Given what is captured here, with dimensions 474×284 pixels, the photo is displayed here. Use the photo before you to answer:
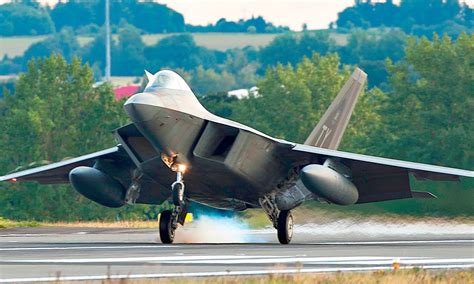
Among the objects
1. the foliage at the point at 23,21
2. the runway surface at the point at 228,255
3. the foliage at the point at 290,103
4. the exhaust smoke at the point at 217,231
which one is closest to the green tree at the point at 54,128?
the foliage at the point at 290,103

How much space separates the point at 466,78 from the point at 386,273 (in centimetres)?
4247

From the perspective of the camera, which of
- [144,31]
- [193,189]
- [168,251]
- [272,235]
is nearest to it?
[168,251]

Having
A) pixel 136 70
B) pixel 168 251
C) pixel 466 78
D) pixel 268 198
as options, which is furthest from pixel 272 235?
pixel 136 70

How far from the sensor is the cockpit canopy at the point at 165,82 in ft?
63.9

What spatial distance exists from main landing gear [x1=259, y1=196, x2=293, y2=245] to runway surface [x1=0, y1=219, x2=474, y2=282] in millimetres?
634

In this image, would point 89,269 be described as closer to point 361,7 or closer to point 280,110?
point 280,110

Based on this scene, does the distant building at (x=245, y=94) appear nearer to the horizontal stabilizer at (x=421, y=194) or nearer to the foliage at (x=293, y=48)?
the foliage at (x=293, y=48)

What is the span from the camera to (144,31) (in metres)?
188

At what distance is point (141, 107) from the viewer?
60.9 feet

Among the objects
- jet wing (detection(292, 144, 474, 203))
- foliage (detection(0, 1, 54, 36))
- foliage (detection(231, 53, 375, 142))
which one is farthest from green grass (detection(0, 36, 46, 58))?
jet wing (detection(292, 144, 474, 203))

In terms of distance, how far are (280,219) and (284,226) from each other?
15cm

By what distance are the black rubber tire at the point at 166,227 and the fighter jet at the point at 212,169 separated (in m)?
0.02

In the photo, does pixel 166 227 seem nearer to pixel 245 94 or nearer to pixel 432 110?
pixel 432 110

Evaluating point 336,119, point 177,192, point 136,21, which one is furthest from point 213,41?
point 177,192
